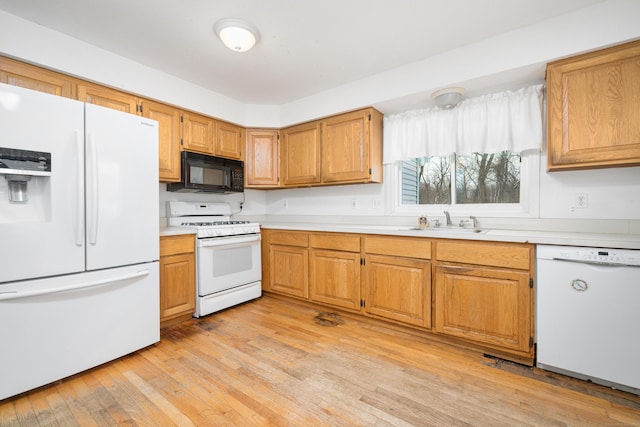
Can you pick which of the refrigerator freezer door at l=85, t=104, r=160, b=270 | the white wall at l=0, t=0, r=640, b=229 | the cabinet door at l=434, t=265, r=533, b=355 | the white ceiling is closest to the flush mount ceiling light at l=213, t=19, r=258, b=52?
the white ceiling

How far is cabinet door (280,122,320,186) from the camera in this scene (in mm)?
3246

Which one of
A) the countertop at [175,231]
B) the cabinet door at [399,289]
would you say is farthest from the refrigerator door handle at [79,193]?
the cabinet door at [399,289]

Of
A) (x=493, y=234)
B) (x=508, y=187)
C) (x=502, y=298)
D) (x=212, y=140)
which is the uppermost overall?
(x=212, y=140)

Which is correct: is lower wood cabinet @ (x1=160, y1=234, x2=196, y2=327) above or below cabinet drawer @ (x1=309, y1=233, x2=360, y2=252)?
below

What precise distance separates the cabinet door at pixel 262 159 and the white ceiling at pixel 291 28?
0.91 m

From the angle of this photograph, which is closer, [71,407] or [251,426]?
[251,426]

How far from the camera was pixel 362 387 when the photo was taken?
5.51 feet

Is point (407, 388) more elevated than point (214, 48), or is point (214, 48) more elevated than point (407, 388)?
point (214, 48)

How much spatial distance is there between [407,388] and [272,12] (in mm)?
2601

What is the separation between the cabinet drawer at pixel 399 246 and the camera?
228 centimetres

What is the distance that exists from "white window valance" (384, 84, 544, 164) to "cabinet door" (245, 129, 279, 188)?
4.70ft

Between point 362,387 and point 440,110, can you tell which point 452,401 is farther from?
point 440,110

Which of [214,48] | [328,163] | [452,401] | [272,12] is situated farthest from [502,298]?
[214,48]

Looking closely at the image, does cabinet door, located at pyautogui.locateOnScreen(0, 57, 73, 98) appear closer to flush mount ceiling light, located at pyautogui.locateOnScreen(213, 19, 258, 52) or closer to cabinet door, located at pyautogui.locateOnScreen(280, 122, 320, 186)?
flush mount ceiling light, located at pyautogui.locateOnScreen(213, 19, 258, 52)
